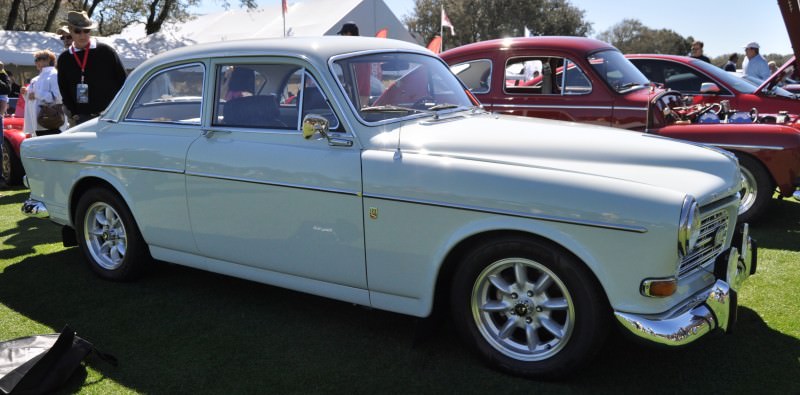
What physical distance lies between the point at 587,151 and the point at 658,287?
822mm

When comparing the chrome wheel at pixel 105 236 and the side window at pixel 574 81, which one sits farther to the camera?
the side window at pixel 574 81

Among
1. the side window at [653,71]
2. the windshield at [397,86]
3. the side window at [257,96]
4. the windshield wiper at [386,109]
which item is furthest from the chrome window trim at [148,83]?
the side window at [653,71]

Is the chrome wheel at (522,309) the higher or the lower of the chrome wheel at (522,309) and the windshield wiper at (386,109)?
the lower

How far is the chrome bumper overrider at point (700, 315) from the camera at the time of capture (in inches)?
111

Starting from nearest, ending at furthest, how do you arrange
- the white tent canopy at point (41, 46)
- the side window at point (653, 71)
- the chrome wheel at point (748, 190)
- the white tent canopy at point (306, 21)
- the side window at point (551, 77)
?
the chrome wheel at point (748, 190), the side window at point (551, 77), the side window at point (653, 71), the white tent canopy at point (41, 46), the white tent canopy at point (306, 21)

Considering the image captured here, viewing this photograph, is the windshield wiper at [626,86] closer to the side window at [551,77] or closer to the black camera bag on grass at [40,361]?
the side window at [551,77]

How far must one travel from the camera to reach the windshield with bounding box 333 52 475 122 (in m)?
3.74

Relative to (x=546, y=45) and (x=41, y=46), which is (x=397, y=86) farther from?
(x=41, y=46)

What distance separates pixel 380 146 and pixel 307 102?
23.6 inches

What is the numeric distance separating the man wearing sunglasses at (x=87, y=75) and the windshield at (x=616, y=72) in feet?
15.6

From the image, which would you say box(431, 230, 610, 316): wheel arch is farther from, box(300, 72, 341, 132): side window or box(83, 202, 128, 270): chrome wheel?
box(83, 202, 128, 270): chrome wheel

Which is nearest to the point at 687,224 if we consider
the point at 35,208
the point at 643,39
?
the point at 35,208

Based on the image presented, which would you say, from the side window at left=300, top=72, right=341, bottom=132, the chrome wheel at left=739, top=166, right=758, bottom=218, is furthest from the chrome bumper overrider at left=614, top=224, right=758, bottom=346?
the chrome wheel at left=739, top=166, right=758, bottom=218

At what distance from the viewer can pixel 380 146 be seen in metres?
3.47
